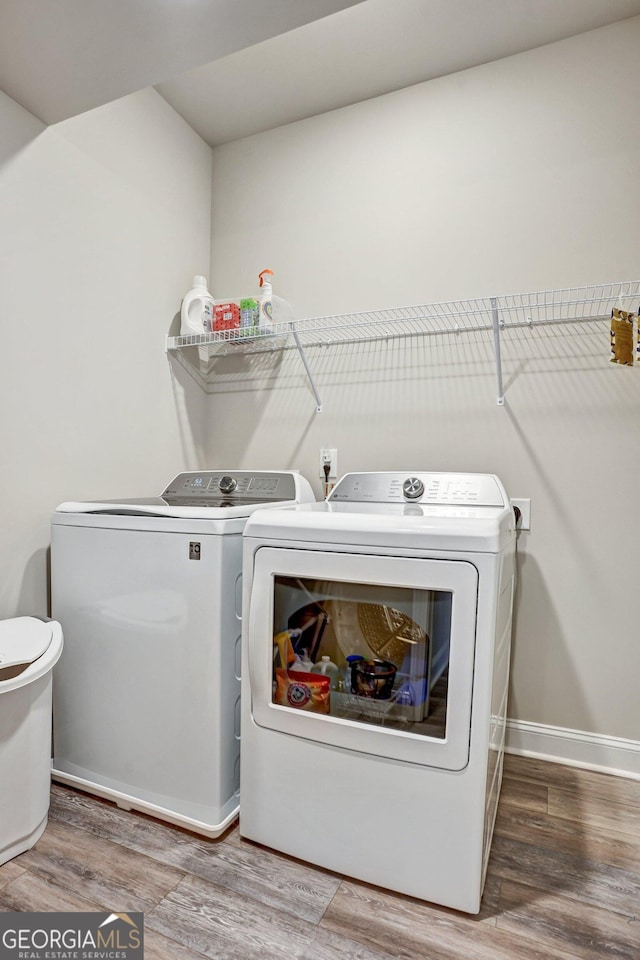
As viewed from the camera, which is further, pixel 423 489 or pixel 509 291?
pixel 509 291

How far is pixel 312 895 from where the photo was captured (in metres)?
1.23

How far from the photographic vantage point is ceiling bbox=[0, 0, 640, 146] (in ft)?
4.27

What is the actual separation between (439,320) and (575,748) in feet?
5.48

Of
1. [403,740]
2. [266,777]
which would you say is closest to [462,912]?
[403,740]

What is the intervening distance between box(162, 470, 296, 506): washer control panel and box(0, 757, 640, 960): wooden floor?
102 centimetres

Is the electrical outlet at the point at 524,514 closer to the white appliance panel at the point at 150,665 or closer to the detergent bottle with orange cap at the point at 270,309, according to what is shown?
the white appliance panel at the point at 150,665

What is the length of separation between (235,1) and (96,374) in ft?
3.87

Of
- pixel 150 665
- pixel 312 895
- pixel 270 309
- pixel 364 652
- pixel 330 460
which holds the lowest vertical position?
pixel 312 895

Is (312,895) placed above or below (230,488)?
below

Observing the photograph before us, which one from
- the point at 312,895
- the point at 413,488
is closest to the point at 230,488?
the point at 413,488

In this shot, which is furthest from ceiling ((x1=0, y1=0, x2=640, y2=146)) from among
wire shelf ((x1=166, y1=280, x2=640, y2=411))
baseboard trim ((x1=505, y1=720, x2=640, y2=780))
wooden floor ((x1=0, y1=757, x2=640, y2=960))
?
baseboard trim ((x1=505, y1=720, x2=640, y2=780))

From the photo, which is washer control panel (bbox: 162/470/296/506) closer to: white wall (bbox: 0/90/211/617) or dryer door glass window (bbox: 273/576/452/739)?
white wall (bbox: 0/90/211/617)

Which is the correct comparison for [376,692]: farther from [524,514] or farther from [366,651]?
[524,514]

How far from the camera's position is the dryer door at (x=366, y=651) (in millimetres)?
1145
